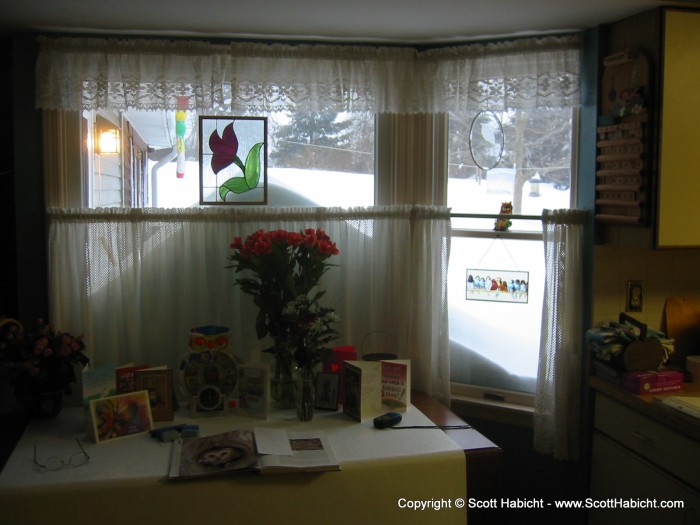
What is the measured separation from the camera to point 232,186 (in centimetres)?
303

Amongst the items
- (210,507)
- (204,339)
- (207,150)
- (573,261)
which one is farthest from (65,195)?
(573,261)

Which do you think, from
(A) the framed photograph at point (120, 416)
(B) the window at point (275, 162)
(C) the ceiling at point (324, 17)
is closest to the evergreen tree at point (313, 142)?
(B) the window at point (275, 162)

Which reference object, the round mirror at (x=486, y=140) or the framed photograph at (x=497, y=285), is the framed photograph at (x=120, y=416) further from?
the round mirror at (x=486, y=140)

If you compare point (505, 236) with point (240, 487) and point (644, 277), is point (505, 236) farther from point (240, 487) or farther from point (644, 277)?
point (240, 487)

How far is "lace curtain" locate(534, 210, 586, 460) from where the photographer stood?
2877 millimetres

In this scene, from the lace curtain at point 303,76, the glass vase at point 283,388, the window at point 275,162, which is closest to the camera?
the glass vase at point 283,388

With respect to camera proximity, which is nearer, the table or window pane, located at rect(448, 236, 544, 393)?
the table

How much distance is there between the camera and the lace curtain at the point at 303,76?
2863mm

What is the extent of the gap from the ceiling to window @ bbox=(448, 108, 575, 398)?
0.43m

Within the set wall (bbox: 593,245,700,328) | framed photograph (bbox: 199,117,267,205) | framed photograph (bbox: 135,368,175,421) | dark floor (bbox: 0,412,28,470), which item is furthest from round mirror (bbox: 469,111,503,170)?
dark floor (bbox: 0,412,28,470)

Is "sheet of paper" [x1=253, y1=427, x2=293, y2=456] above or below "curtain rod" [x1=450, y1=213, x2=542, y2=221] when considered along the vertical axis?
below

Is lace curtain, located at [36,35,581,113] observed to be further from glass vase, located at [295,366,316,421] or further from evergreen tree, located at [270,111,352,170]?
glass vase, located at [295,366,316,421]

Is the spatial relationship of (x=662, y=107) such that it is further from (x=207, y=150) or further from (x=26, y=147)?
(x=26, y=147)

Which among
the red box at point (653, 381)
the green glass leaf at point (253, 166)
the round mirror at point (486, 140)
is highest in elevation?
the round mirror at point (486, 140)
